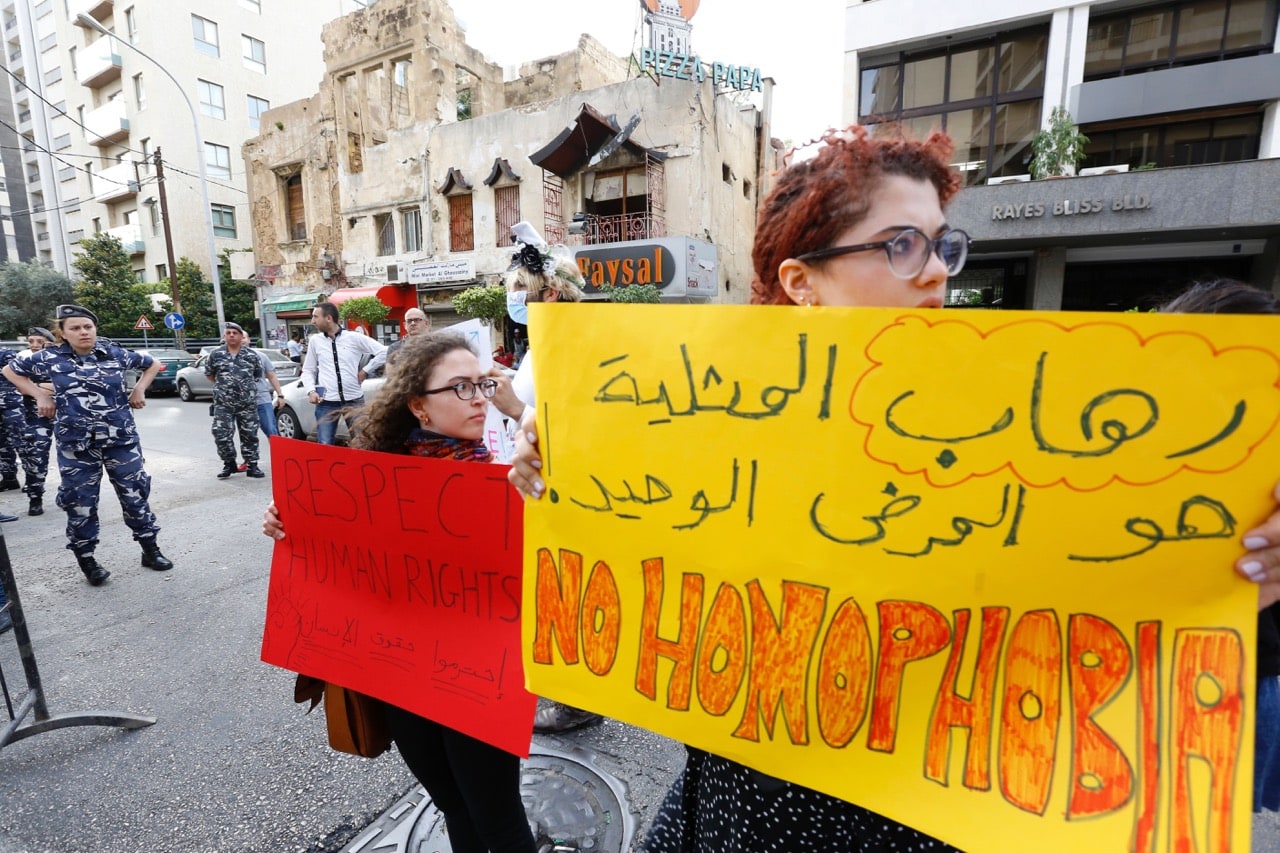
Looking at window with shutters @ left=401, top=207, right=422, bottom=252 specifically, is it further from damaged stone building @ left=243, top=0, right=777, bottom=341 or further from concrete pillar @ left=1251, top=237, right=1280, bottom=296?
concrete pillar @ left=1251, top=237, right=1280, bottom=296

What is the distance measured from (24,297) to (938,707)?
37.8 meters

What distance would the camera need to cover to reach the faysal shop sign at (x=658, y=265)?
1460 cm

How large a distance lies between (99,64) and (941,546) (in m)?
41.3

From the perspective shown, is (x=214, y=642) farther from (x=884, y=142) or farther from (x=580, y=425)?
(x=884, y=142)

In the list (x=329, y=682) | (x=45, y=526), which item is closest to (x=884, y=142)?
(x=329, y=682)

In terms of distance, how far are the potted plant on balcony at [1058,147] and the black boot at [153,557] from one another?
13.7 meters

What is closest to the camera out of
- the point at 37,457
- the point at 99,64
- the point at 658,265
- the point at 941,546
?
the point at 941,546

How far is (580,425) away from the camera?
105 centimetres

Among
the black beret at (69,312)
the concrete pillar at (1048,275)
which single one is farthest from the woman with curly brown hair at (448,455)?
the concrete pillar at (1048,275)

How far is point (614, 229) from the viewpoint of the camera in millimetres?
15875

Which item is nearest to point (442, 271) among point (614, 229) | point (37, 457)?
point (614, 229)

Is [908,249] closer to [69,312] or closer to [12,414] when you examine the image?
[69,312]

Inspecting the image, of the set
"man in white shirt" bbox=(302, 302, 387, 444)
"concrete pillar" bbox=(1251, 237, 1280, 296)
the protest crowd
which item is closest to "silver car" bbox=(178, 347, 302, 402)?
"man in white shirt" bbox=(302, 302, 387, 444)

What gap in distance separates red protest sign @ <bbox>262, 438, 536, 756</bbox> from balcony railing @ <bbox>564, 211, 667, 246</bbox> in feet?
47.1
